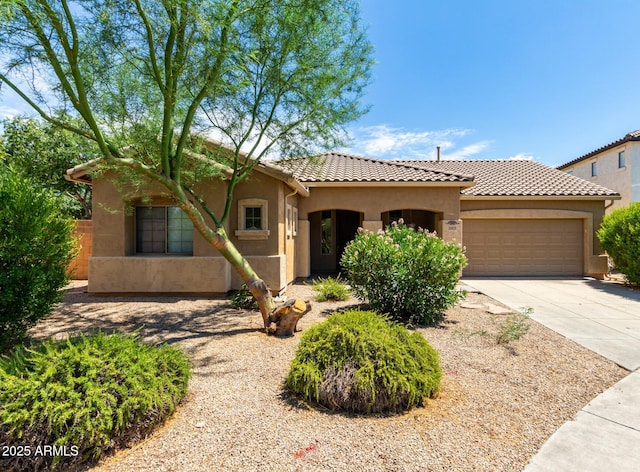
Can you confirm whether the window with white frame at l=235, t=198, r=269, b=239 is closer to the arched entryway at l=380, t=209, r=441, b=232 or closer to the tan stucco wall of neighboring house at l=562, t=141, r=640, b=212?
the arched entryway at l=380, t=209, r=441, b=232

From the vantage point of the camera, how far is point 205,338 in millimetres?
6320

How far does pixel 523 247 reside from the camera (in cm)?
1427

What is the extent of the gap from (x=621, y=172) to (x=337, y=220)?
17.5 m

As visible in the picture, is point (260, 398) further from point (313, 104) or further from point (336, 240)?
point (336, 240)

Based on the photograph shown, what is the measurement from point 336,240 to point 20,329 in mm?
12447

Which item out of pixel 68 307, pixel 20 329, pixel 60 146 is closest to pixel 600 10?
pixel 20 329

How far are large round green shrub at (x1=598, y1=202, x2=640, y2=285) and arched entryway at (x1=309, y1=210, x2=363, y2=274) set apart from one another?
9373 mm

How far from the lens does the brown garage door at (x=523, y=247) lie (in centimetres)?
1420

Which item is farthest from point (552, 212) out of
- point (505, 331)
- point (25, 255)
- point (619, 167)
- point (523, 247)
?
point (25, 255)

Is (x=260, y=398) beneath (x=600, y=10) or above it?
beneath

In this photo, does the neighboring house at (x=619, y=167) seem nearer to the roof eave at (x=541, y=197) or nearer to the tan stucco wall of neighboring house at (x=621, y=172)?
the tan stucco wall of neighboring house at (x=621, y=172)

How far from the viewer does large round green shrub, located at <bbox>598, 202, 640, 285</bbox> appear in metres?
11.2

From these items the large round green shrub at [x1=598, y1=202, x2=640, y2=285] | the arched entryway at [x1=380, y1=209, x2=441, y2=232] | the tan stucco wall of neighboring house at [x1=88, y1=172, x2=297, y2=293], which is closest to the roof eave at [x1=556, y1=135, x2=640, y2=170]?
the large round green shrub at [x1=598, y1=202, x2=640, y2=285]

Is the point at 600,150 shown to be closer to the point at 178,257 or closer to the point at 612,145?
the point at 612,145
